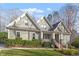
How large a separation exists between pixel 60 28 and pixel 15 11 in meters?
0.50

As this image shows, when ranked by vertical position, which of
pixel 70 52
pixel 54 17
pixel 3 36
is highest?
pixel 54 17

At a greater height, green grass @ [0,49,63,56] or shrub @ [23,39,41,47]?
shrub @ [23,39,41,47]

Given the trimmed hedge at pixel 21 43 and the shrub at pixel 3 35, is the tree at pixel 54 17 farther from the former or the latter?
the shrub at pixel 3 35

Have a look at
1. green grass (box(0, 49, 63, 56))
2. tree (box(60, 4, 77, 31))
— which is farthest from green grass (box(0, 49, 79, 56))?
tree (box(60, 4, 77, 31))

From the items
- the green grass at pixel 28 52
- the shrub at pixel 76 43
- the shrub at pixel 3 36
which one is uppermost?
the shrub at pixel 3 36

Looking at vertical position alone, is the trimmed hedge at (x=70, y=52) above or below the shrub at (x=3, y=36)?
below

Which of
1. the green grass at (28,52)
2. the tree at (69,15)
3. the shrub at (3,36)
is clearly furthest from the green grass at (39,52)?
the tree at (69,15)

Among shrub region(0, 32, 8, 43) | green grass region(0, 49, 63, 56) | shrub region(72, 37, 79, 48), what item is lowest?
green grass region(0, 49, 63, 56)

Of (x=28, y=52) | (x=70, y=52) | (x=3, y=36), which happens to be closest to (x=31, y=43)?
(x=28, y=52)

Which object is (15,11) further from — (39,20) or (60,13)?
(60,13)

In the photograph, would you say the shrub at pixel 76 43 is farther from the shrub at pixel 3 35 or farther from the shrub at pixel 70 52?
the shrub at pixel 3 35

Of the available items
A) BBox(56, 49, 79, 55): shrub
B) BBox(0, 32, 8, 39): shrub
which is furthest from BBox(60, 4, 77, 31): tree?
BBox(0, 32, 8, 39): shrub

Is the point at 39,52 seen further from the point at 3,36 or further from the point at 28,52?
the point at 3,36

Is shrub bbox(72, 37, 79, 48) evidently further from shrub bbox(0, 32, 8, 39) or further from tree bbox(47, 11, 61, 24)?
shrub bbox(0, 32, 8, 39)
